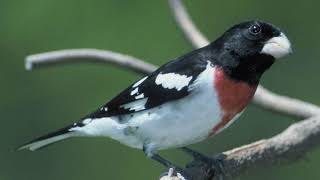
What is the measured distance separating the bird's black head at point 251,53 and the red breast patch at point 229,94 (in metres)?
0.01

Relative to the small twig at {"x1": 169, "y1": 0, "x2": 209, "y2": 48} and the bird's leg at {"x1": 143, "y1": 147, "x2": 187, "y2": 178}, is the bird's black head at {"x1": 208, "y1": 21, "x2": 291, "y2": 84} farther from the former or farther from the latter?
the small twig at {"x1": 169, "y1": 0, "x2": 209, "y2": 48}

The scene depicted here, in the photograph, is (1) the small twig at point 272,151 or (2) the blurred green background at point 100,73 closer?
(1) the small twig at point 272,151

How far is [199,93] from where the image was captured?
1925mm

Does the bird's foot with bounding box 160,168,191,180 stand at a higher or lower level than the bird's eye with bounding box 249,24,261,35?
lower

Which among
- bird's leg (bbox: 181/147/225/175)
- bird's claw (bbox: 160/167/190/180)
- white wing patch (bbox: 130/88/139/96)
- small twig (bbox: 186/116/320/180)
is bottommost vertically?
small twig (bbox: 186/116/320/180)

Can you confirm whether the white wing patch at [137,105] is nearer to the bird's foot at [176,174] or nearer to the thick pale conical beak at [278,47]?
the bird's foot at [176,174]

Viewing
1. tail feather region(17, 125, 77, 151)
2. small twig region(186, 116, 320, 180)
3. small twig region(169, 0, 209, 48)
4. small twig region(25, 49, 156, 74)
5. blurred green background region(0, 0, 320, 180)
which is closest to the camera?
small twig region(186, 116, 320, 180)

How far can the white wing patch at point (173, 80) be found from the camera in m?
1.95

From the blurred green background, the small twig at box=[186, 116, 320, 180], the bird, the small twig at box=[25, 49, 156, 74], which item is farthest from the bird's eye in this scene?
the blurred green background

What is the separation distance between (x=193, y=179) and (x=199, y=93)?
18cm

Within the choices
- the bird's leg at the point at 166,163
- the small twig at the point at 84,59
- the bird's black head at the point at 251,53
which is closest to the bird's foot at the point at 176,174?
the bird's leg at the point at 166,163

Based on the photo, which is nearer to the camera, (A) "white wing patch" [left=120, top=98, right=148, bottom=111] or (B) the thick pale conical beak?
(B) the thick pale conical beak

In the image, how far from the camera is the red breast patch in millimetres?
1924

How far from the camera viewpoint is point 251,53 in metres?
1.95
